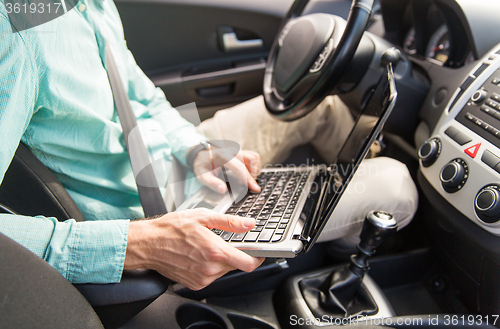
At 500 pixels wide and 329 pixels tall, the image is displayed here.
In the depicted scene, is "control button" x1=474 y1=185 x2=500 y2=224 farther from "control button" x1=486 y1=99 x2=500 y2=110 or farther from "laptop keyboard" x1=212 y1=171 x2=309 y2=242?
"laptop keyboard" x1=212 y1=171 x2=309 y2=242

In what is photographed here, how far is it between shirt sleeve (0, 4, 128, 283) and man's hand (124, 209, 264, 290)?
28 mm

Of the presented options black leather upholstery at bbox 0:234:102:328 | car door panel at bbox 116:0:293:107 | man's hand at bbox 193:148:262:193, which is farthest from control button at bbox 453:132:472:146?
car door panel at bbox 116:0:293:107

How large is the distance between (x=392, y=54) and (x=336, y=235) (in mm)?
408

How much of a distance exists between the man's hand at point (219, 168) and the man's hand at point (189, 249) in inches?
6.5

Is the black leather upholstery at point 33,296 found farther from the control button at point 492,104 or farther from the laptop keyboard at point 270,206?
the control button at point 492,104

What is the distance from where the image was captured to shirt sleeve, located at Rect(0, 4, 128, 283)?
0.44 metres

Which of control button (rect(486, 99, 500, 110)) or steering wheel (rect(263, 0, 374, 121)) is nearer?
control button (rect(486, 99, 500, 110))

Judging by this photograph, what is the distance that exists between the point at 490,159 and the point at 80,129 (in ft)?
2.30

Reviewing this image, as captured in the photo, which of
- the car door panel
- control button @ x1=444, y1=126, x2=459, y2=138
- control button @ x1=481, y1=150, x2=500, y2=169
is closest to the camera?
control button @ x1=481, y1=150, x2=500, y2=169

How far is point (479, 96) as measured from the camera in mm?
633

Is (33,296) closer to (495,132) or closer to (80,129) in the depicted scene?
(80,129)

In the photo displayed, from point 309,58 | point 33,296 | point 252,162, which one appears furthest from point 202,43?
point 33,296

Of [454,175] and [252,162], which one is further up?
[454,175]

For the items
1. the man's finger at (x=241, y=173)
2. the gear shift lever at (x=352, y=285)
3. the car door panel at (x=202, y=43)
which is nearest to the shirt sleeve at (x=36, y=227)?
the man's finger at (x=241, y=173)
